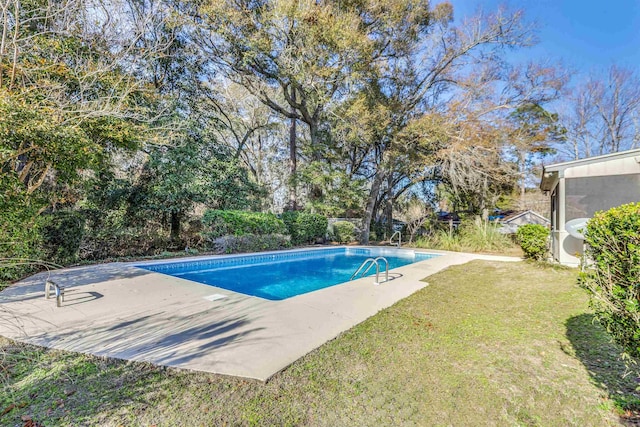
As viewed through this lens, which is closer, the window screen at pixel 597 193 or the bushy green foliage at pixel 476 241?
the window screen at pixel 597 193

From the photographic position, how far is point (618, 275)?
2072 millimetres

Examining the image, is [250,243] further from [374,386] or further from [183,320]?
[374,386]

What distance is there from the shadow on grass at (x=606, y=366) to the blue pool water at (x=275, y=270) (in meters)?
3.72

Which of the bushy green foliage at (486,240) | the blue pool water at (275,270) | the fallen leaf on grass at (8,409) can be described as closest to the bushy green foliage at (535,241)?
the bushy green foliage at (486,240)

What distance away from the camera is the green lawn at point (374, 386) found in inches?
81.1

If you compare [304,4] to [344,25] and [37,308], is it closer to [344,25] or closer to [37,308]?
[344,25]

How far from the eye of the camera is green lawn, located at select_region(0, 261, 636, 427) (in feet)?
6.76

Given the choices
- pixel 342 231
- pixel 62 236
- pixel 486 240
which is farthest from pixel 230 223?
pixel 486 240

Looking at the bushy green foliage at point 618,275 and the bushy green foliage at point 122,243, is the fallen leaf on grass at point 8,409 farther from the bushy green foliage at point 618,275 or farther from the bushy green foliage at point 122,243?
the bushy green foliage at point 122,243

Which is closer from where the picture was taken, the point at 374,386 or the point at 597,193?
the point at 374,386

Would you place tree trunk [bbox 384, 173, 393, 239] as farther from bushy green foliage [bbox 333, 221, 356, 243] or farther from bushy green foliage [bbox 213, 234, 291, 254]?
bushy green foliage [bbox 213, 234, 291, 254]

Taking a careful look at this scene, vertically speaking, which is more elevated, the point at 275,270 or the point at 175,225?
the point at 175,225

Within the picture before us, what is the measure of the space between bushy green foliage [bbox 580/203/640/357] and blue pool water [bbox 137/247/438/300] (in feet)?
15.8

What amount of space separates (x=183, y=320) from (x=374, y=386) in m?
2.59
